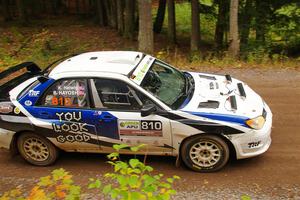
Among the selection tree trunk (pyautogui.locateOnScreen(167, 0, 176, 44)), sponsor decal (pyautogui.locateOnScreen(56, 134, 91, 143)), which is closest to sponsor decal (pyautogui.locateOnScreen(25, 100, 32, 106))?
sponsor decal (pyautogui.locateOnScreen(56, 134, 91, 143))

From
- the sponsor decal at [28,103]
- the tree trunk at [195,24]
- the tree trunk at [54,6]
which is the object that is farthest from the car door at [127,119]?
the tree trunk at [54,6]

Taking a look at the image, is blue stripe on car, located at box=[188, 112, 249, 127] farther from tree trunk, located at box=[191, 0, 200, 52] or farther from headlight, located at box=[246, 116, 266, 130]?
tree trunk, located at box=[191, 0, 200, 52]

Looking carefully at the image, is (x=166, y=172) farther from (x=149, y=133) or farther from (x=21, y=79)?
(x=21, y=79)

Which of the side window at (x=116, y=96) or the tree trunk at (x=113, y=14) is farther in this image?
the tree trunk at (x=113, y=14)

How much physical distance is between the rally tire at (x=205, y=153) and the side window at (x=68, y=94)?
5.63ft

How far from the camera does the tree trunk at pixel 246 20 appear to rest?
712 inches

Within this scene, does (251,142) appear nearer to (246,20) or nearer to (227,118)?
(227,118)

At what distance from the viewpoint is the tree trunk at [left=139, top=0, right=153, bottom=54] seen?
515 inches

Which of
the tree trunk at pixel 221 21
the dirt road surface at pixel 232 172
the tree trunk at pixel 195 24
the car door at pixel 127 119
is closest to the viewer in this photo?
the dirt road surface at pixel 232 172

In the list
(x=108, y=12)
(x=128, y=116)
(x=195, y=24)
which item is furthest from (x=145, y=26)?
(x=108, y=12)

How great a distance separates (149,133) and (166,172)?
74 centimetres

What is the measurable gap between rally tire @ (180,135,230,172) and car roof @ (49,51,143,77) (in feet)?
4.87

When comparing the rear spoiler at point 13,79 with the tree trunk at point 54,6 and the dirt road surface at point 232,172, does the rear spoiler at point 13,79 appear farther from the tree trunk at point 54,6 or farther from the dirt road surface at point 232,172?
the tree trunk at point 54,6

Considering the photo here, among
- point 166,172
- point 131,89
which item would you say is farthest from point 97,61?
point 166,172
